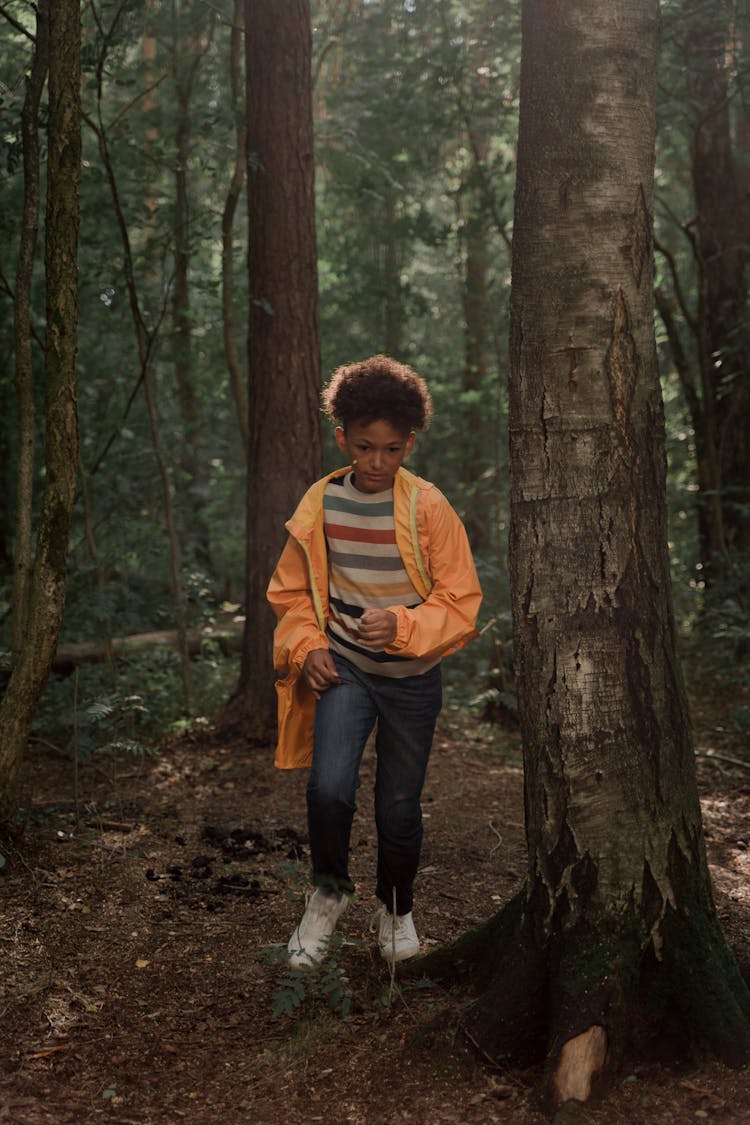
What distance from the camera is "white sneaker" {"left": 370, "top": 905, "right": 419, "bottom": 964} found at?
3.96 m

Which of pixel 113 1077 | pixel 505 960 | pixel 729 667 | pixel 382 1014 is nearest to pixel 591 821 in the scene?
pixel 505 960

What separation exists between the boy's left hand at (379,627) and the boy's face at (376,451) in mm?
508

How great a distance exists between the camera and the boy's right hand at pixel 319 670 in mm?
3652

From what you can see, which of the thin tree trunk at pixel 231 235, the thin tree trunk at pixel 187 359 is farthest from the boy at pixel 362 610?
the thin tree trunk at pixel 187 359

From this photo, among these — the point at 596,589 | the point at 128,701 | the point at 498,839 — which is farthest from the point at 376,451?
the point at 128,701

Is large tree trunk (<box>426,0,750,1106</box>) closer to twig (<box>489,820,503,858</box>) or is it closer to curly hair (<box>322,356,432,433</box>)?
curly hair (<box>322,356,432,433</box>)

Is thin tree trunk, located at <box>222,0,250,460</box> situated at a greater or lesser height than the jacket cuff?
greater

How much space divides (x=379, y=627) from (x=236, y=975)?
158cm

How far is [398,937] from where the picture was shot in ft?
13.2

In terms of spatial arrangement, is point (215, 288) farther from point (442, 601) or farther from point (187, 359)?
point (442, 601)

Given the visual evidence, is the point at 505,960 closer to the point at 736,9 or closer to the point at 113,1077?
the point at 113,1077

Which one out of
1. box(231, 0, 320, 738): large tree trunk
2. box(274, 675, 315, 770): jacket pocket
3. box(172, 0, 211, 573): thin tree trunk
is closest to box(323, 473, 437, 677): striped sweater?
box(274, 675, 315, 770): jacket pocket

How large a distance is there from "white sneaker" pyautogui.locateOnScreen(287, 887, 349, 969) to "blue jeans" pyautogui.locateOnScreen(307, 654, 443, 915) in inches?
2.4

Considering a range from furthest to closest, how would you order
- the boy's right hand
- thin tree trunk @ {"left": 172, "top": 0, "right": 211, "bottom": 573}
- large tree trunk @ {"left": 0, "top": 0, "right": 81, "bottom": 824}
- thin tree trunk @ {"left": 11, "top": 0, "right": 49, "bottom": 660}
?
thin tree trunk @ {"left": 172, "top": 0, "right": 211, "bottom": 573}, thin tree trunk @ {"left": 11, "top": 0, "right": 49, "bottom": 660}, large tree trunk @ {"left": 0, "top": 0, "right": 81, "bottom": 824}, the boy's right hand
